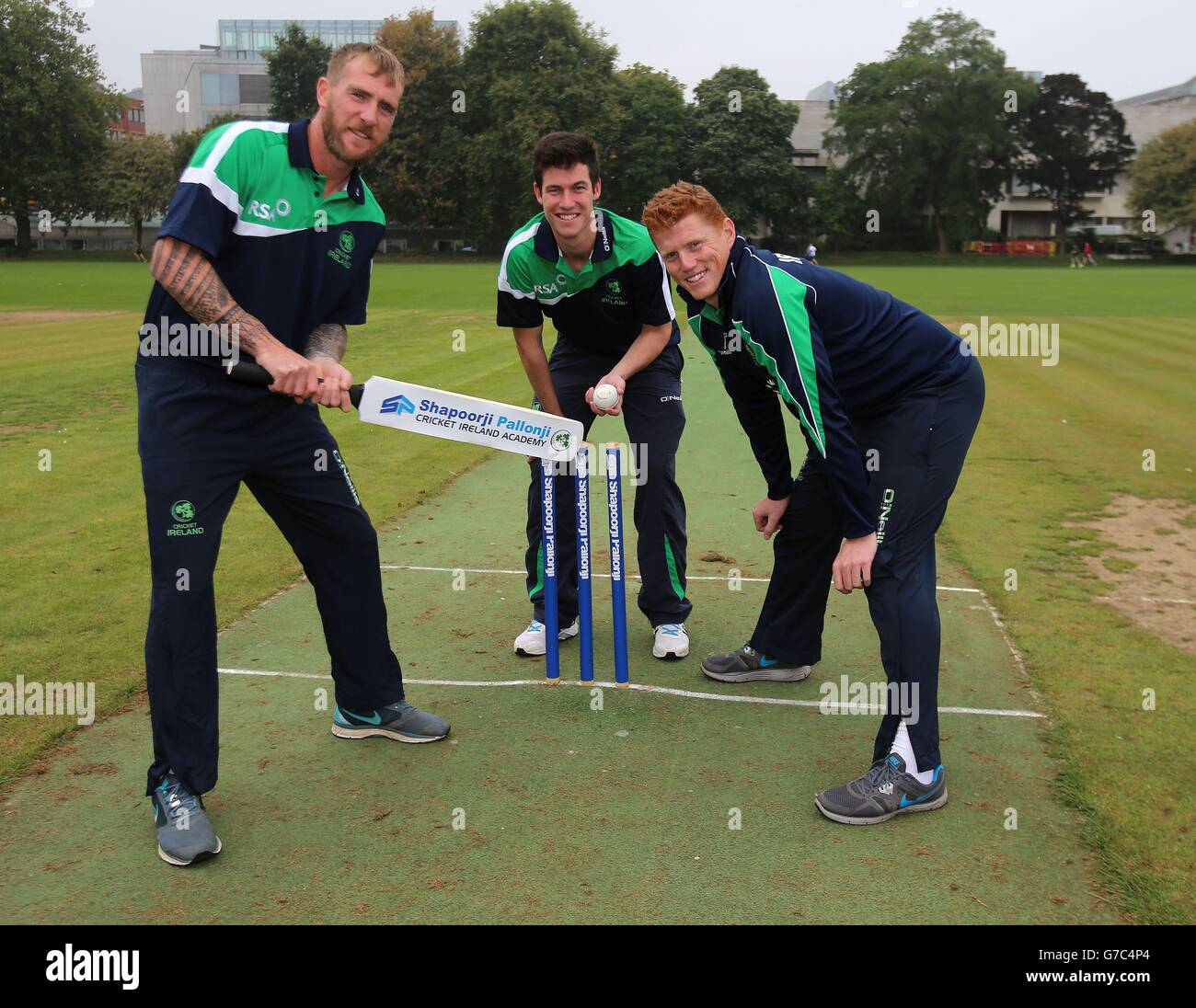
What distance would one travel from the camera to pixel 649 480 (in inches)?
225

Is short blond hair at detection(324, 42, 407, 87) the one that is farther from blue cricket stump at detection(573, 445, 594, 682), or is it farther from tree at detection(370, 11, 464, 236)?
tree at detection(370, 11, 464, 236)

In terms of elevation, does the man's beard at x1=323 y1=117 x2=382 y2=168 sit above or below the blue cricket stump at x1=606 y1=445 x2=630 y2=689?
above

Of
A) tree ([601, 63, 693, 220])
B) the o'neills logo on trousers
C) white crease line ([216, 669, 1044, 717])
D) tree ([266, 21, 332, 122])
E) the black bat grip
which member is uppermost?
tree ([266, 21, 332, 122])

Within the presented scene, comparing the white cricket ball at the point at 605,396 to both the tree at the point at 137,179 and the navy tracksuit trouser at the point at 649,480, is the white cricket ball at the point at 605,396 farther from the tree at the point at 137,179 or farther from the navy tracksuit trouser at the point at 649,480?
the tree at the point at 137,179

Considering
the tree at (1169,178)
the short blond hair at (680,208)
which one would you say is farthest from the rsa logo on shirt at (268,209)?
the tree at (1169,178)

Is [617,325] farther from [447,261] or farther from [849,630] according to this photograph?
[447,261]

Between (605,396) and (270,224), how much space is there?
5.78 ft

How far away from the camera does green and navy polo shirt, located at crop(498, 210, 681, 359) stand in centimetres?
527

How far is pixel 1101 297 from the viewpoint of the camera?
36562 mm

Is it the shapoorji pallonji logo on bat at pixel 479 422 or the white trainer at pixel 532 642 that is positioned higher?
the shapoorji pallonji logo on bat at pixel 479 422

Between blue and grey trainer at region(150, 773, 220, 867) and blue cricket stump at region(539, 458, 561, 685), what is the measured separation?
6.02 ft

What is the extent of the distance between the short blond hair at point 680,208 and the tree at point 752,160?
71.7 m

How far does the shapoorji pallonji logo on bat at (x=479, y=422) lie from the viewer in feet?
13.6

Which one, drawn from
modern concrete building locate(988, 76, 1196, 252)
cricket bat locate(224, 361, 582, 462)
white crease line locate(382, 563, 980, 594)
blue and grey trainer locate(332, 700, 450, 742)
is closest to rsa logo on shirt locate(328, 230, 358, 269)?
cricket bat locate(224, 361, 582, 462)
